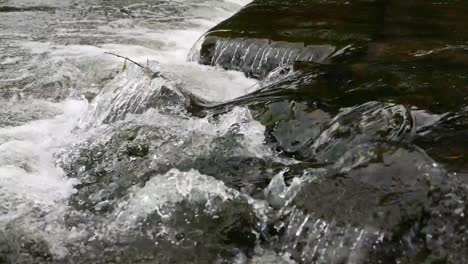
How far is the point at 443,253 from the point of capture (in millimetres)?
3018

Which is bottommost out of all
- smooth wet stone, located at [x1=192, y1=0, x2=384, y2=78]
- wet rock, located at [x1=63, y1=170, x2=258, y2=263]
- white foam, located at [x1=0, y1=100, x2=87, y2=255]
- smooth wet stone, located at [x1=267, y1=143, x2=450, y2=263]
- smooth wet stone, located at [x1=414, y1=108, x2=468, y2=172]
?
white foam, located at [x1=0, y1=100, x2=87, y2=255]

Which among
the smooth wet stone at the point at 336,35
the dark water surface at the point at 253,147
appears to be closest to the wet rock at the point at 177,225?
the dark water surface at the point at 253,147

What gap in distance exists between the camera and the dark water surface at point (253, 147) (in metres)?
3.22

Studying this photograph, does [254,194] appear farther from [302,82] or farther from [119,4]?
[119,4]

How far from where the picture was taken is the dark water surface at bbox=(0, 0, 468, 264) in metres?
3.22

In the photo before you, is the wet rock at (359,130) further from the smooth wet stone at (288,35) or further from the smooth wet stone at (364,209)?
the smooth wet stone at (288,35)

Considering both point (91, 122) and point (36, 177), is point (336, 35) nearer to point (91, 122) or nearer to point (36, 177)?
point (91, 122)

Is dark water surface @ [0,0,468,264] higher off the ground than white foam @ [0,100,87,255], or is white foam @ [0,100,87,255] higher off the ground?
dark water surface @ [0,0,468,264]

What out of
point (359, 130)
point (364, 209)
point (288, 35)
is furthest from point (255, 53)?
point (364, 209)

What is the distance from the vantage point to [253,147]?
4414 mm

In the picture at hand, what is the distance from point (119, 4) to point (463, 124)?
788 cm

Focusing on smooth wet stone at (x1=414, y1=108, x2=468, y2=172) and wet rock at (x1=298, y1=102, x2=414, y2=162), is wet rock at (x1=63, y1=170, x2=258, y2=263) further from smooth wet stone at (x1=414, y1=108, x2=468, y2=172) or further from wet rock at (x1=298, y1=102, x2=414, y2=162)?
smooth wet stone at (x1=414, y1=108, x2=468, y2=172)

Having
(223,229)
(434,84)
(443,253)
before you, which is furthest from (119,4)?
(443,253)

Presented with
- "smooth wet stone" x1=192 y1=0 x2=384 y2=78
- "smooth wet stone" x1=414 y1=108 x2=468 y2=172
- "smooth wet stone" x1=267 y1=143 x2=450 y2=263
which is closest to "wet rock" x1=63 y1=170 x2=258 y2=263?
"smooth wet stone" x1=267 y1=143 x2=450 y2=263
